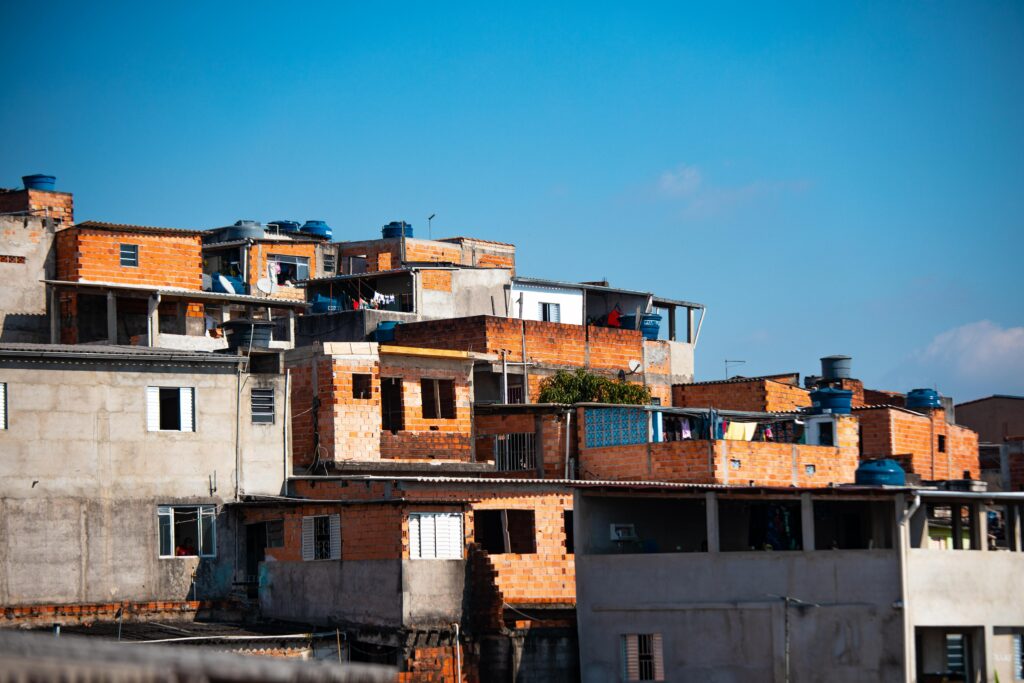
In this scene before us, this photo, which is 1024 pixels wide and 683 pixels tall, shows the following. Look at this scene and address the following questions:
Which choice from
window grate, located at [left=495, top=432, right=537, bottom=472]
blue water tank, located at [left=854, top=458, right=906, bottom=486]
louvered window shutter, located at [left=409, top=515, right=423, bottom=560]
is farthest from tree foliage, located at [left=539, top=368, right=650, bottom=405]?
louvered window shutter, located at [left=409, top=515, right=423, bottom=560]

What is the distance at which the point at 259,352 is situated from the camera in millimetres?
35062

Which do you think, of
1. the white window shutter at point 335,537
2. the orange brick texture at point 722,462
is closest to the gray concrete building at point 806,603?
the orange brick texture at point 722,462

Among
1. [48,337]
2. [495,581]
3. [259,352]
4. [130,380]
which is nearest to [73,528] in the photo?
[130,380]

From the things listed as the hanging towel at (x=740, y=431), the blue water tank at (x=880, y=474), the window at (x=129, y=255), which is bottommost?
the blue water tank at (x=880, y=474)

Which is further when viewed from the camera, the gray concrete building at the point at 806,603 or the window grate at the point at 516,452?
the window grate at the point at 516,452

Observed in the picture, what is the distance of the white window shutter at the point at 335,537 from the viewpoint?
31.2 meters

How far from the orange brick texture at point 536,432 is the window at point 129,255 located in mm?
10035

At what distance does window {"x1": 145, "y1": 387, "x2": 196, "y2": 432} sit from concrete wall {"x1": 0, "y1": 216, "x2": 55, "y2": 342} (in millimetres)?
9594

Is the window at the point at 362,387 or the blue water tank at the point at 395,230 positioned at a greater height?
the blue water tank at the point at 395,230

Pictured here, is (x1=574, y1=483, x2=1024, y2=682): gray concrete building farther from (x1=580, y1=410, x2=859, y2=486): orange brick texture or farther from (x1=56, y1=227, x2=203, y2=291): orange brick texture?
(x1=56, y1=227, x2=203, y2=291): orange brick texture

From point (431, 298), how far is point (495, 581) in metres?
18.0

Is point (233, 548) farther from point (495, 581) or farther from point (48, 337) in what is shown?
point (48, 337)

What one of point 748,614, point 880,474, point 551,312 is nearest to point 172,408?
point 748,614

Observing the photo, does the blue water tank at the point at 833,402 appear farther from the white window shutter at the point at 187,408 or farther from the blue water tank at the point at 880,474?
the white window shutter at the point at 187,408
